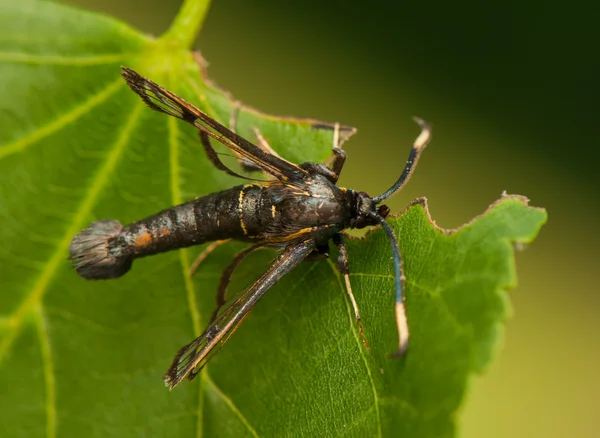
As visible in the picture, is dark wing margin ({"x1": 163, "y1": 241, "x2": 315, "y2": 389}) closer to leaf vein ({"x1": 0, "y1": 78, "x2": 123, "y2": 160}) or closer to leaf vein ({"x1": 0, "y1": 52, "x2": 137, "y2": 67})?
leaf vein ({"x1": 0, "y1": 78, "x2": 123, "y2": 160})

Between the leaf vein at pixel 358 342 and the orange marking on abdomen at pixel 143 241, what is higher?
the orange marking on abdomen at pixel 143 241

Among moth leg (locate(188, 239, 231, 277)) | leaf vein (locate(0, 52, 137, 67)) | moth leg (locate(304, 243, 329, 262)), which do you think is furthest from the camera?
moth leg (locate(188, 239, 231, 277))

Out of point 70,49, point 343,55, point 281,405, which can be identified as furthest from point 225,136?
point 343,55

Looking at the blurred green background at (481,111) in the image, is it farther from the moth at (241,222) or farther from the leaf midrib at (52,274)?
the leaf midrib at (52,274)

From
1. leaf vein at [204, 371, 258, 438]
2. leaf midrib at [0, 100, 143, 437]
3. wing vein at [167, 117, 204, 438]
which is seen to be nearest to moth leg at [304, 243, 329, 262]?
wing vein at [167, 117, 204, 438]

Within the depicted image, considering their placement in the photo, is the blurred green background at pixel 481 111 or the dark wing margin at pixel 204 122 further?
the blurred green background at pixel 481 111

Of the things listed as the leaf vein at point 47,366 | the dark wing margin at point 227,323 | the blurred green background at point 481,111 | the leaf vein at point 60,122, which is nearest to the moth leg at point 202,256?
the dark wing margin at point 227,323

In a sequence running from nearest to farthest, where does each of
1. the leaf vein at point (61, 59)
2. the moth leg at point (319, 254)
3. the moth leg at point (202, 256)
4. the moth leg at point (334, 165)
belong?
the moth leg at point (319, 254) → the moth leg at point (334, 165) → the leaf vein at point (61, 59) → the moth leg at point (202, 256)

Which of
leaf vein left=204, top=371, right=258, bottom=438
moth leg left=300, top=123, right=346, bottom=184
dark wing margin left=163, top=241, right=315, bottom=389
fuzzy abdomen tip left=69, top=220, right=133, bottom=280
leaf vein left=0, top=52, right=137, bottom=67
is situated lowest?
leaf vein left=204, top=371, right=258, bottom=438
